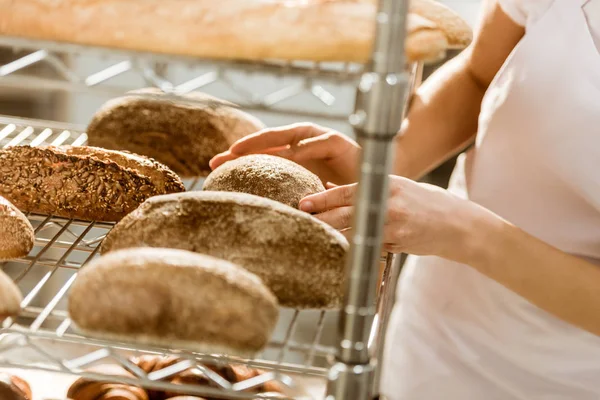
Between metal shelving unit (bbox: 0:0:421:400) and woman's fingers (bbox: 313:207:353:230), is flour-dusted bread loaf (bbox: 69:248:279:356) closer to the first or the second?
metal shelving unit (bbox: 0:0:421:400)

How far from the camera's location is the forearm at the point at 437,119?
1335 mm

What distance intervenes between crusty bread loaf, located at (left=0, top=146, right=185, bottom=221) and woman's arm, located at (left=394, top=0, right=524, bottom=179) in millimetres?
539

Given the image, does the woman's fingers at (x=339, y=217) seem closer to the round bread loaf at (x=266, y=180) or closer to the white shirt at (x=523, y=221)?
the round bread loaf at (x=266, y=180)

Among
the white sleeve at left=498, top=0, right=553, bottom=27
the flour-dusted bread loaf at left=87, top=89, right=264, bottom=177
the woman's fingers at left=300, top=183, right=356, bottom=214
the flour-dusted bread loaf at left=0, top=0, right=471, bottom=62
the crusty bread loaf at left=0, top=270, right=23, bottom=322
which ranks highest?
the white sleeve at left=498, top=0, right=553, bottom=27

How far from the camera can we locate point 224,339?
0.61 m

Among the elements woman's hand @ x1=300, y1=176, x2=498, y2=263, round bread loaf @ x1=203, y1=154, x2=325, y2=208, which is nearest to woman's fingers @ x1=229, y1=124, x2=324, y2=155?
round bread loaf @ x1=203, y1=154, x2=325, y2=208

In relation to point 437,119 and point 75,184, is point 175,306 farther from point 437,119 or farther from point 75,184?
point 437,119

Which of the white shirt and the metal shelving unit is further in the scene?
the white shirt

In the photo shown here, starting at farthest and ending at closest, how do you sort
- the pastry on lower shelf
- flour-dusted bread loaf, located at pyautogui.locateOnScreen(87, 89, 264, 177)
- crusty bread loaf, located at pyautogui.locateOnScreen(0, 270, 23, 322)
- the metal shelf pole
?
flour-dusted bread loaf, located at pyautogui.locateOnScreen(87, 89, 264, 177)
the pastry on lower shelf
crusty bread loaf, located at pyautogui.locateOnScreen(0, 270, 23, 322)
the metal shelf pole

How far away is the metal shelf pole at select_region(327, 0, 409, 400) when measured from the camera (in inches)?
21.0

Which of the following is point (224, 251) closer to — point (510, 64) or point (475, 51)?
point (510, 64)

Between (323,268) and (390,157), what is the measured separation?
173 mm

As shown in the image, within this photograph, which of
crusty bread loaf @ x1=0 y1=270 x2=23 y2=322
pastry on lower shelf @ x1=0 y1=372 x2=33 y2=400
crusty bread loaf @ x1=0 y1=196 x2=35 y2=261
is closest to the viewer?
crusty bread loaf @ x1=0 y1=270 x2=23 y2=322

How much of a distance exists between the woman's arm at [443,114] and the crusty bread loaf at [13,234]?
67cm
